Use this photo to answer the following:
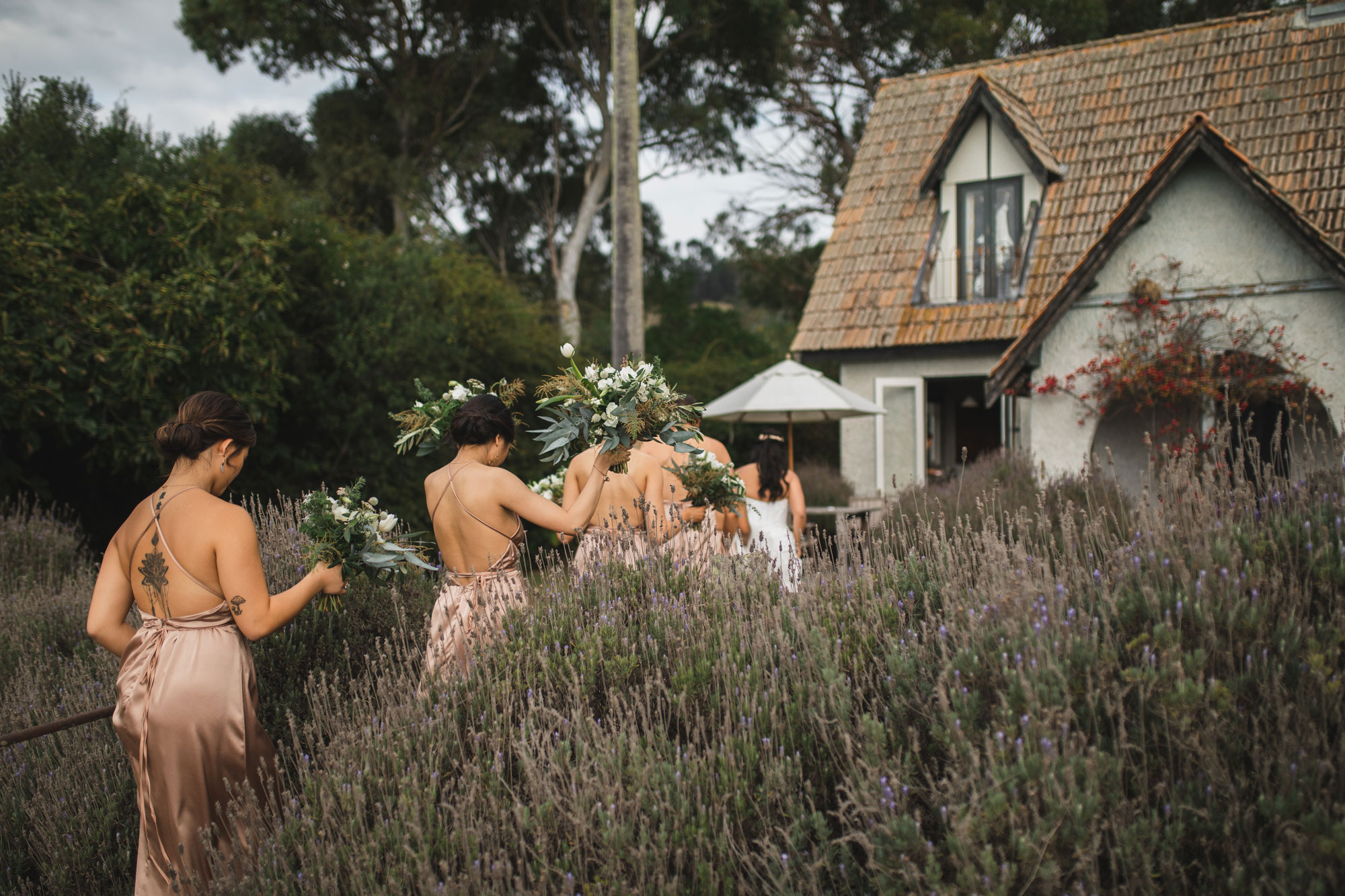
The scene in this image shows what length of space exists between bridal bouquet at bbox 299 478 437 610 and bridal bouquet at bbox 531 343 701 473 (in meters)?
0.79

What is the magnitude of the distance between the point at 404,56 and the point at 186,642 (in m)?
21.8

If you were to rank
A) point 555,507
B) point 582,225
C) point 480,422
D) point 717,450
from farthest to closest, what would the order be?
point 582,225, point 717,450, point 480,422, point 555,507

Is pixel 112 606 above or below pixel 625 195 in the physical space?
below

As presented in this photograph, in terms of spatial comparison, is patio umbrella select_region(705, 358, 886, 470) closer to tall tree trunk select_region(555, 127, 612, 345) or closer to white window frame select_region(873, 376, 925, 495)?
white window frame select_region(873, 376, 925, 495)

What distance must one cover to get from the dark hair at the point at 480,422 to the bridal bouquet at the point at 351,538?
1.68ft

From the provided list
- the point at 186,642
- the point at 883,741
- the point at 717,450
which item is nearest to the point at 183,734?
the point at 186,642

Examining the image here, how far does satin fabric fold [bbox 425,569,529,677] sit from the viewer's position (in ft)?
12.0

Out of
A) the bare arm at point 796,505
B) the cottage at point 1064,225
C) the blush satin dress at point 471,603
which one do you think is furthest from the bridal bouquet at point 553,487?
the cottage at point 1064,225

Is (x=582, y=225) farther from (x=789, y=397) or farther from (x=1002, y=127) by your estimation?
(x=789, y=397)

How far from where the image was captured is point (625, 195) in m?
9.58

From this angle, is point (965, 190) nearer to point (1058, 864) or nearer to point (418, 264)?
point (418, 264)

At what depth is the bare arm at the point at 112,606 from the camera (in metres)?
3.20

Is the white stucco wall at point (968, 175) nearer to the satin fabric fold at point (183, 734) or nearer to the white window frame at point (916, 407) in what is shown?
the white window frame at point (916, 407)

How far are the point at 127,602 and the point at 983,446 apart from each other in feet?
47.1
